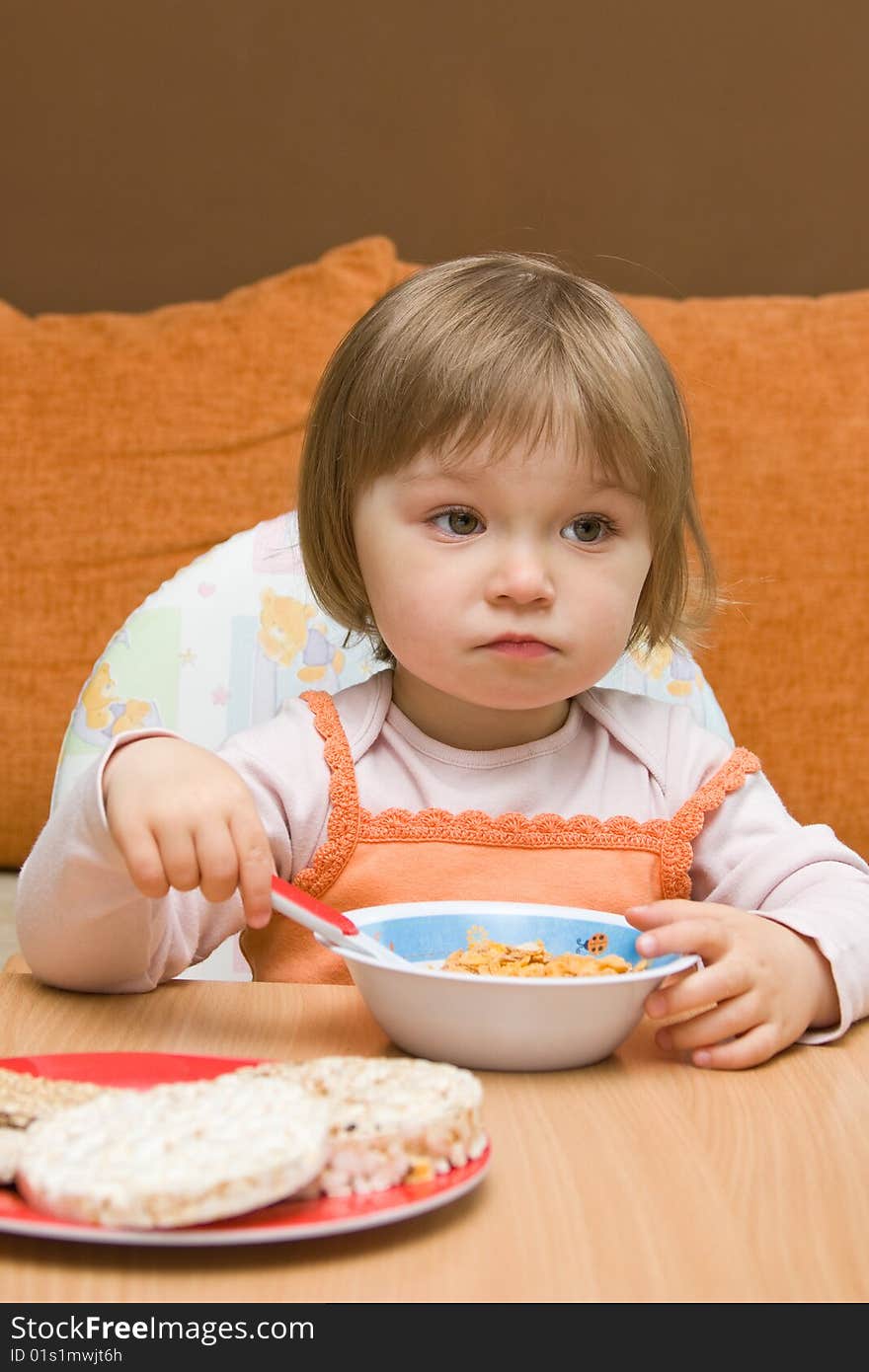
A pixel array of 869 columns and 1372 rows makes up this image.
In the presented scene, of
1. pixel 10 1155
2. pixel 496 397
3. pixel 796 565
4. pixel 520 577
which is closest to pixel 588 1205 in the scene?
pixel 10 1155

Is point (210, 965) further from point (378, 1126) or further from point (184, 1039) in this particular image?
point (378, 1126)

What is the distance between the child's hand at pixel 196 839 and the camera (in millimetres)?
741

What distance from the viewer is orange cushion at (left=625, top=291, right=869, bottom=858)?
199cm

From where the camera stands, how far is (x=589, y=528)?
1008 mm

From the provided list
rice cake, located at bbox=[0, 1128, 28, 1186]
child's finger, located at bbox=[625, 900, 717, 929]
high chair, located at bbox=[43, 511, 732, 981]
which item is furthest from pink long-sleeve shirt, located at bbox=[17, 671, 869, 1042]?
rice cake, located at bbox=[0, 1128, 28, 1186]

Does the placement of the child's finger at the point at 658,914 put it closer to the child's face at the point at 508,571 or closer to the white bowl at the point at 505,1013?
the white bowl at the point at 505,1013

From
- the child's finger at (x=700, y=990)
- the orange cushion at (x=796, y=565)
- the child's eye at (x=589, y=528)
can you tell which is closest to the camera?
the child's finger at (x=700, y=990)

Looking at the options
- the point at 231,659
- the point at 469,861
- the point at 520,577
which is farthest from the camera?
the point at 231,659

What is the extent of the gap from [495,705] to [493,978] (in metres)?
0.39

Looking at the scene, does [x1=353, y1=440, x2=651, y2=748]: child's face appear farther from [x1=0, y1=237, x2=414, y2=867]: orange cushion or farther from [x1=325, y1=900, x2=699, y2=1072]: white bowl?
[x1=0, y1=237, x2=414, y2=867]: orange cushion

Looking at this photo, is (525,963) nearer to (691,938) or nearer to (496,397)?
(691,938)

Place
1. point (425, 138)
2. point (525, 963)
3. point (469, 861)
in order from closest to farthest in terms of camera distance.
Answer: point (525, 963)
point (469, 861)
point (425, 138)

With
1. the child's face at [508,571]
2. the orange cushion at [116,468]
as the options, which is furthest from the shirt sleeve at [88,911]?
the orange cushion at [116,468]

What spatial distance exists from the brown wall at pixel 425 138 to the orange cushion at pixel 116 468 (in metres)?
0.65
